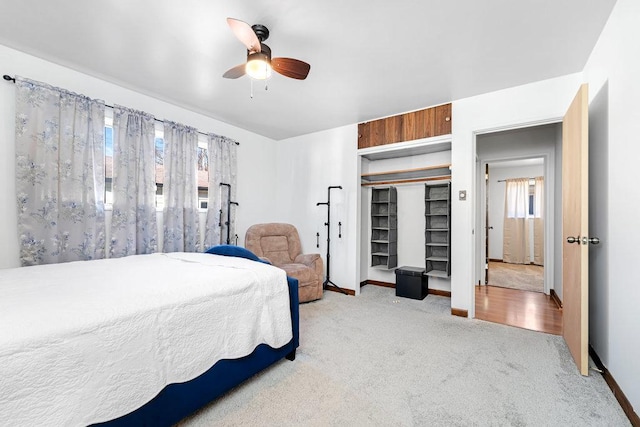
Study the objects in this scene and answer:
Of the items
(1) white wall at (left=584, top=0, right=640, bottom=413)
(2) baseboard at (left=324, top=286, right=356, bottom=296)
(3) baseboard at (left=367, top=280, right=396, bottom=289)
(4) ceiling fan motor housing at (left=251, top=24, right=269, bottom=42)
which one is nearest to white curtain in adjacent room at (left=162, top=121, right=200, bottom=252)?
(4) ceiling fan motor housing at (left=251, top=24, right=269, bottom=42)

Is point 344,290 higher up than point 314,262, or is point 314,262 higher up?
point 314,262

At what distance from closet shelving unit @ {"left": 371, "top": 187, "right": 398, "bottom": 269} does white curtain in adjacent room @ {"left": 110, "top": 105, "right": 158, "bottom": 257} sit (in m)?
3.22

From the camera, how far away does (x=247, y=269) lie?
203 centimetres

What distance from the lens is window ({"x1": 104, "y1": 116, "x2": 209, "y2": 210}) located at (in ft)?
9.75

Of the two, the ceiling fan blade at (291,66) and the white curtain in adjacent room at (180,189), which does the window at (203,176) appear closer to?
the white curtain in adjacent room at (180,189)

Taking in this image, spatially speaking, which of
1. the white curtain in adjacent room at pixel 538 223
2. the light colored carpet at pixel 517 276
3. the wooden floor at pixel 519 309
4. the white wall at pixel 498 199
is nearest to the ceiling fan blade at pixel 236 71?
the wooden floor at pixel 519 309

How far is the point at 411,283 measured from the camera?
13.2 feet

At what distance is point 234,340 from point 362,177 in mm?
3483

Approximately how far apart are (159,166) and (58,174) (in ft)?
3.12

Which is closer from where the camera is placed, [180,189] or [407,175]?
[180,189]

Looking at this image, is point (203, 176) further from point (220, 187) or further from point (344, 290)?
point (344, 290)

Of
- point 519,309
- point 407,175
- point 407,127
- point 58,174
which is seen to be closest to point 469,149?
point 407,127

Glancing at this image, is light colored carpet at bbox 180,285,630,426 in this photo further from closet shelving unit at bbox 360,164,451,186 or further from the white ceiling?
the white ceiling

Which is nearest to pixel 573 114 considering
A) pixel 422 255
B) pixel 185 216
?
pixel 422 255
